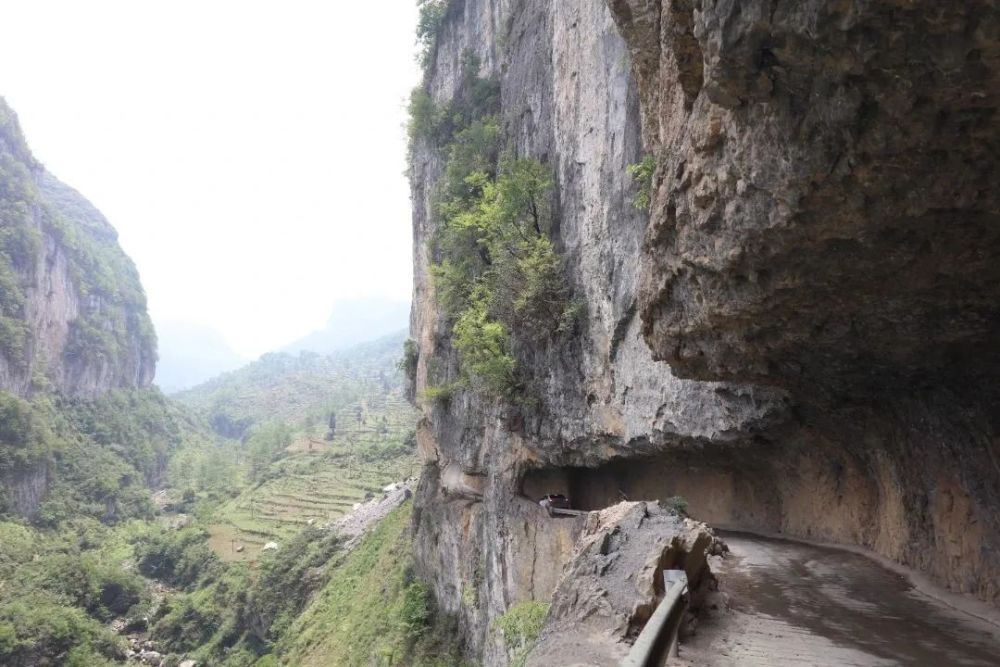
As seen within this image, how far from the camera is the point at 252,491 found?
70.5 metres

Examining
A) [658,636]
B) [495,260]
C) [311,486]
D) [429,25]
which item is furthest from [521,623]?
[311,486]

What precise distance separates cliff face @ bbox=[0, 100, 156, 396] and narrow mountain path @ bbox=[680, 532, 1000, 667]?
88.9 metres

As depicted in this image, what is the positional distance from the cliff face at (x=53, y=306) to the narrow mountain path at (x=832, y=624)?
88.9 meters

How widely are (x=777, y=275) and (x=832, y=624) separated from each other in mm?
3620

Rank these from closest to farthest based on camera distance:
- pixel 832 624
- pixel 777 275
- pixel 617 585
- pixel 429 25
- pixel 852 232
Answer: pixel 852 232, pixel 777 275, pixel 832 624, pixel 617 585, pixel 429 25

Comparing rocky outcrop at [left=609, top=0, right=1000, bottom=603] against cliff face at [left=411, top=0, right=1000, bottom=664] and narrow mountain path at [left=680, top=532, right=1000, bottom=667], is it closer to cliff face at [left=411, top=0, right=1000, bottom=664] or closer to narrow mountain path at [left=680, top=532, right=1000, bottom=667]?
cliff face at [left=411, top=0, right=1000, bottom=664]

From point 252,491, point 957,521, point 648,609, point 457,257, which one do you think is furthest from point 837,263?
point 252,491

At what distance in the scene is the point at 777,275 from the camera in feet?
17.3

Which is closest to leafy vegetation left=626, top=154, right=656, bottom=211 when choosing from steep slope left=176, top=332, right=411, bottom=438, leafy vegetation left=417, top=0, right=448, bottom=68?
leafy vegetation left=417, top=0, right=448, bottom=68

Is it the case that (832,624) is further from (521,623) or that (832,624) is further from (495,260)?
(495,260)

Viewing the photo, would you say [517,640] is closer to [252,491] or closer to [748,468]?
[748,468]

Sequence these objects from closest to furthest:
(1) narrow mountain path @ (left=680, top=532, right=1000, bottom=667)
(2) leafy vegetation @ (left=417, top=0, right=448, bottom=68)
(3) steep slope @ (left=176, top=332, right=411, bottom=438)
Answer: (1) narrow mountain path @ (left=680, top=532, right=1000, bottom=667) → (2) leafy vegetation @ (left=417, top=0, right=448, bottom=68) → (3) steep slope @ (left=176, top=332, right=411, bottom=438)

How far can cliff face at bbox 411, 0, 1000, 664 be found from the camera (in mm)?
3627

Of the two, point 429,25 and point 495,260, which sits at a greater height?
point 429,25
